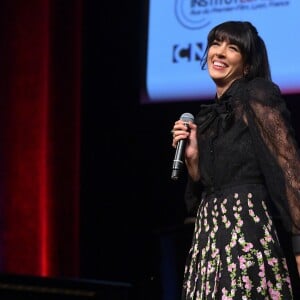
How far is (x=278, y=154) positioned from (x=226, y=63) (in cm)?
27

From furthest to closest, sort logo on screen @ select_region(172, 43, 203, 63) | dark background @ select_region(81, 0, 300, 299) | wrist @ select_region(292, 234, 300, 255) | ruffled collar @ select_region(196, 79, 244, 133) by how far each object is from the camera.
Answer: dark background @ select_region(81, 0, 300, 299), logo on screen @ select_region(172, 43, 203, 63), ruffled collar @ select_region(196, 79, 244, 133), wrist @ select_region(292, 234, 300, 255)

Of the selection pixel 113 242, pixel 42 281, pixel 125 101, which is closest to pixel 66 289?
pixel 42 281

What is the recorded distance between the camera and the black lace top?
1.63 m

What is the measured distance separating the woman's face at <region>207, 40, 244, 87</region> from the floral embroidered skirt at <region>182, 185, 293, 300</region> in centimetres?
27

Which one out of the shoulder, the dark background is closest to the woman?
the shoulder

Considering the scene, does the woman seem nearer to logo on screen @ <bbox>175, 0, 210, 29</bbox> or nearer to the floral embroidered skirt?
the floral embroidered skirt

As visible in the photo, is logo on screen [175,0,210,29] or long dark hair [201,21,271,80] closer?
long dark hair [201,21,271,80]

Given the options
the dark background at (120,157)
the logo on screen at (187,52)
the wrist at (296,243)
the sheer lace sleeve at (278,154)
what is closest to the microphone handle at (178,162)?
the sheer lace sleeve at (278,154)

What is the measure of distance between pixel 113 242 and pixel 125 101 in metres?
0.69

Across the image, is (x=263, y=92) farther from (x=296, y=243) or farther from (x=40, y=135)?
(x=40, y=135)

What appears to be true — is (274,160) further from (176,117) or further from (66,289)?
(176,117)

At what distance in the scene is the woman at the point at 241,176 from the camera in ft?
5.35

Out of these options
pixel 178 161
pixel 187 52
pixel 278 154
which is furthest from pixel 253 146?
pixel 187 52

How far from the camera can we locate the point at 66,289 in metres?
2.79
